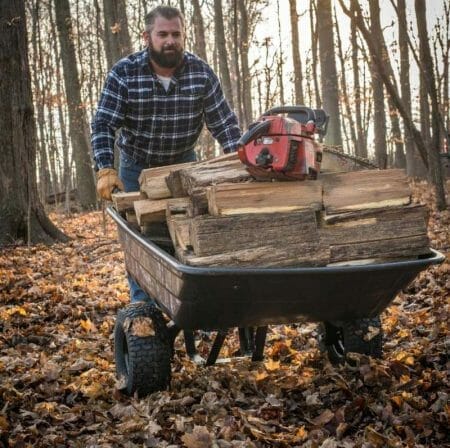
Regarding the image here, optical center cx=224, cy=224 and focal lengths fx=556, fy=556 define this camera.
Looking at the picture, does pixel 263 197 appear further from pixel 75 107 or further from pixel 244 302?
pixel 75 107

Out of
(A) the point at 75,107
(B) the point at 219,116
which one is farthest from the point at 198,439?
(A) the point at 75,107

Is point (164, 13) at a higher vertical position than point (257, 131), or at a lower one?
higher

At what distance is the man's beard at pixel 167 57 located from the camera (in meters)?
4.14

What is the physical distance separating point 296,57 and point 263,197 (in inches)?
592

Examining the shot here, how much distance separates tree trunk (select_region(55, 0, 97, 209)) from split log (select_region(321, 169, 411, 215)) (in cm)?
1296

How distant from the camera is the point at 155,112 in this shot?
4266 mm

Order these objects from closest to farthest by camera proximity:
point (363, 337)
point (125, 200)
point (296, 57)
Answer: point (363, 337) < point (125, 200) < point (296, 57)

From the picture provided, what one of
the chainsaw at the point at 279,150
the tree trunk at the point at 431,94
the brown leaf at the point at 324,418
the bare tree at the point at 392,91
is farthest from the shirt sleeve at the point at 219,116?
the tree trunk at the point at 431,94

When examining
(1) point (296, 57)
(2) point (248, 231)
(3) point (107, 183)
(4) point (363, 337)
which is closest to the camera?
(2) point (248, 231)

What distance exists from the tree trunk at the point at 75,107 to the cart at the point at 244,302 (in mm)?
12458

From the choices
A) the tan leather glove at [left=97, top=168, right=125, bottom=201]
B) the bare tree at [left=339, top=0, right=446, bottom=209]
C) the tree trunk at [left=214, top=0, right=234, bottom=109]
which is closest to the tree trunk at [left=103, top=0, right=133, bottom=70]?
the tree trunk at [left=214, top=0, right=234, bottom=109]

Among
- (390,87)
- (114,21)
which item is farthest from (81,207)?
(390,87)

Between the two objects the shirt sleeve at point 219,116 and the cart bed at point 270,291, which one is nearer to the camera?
the cart bed at point 270,291

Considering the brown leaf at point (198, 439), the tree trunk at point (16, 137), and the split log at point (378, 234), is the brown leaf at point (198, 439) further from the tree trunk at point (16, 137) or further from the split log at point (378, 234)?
the tree trunk at point (16, 137)
